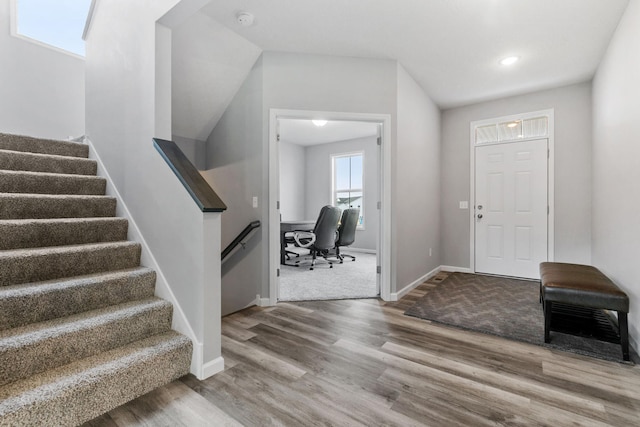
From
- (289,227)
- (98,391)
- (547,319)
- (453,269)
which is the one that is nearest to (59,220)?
(98,391)

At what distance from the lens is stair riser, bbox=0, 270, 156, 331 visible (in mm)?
1503

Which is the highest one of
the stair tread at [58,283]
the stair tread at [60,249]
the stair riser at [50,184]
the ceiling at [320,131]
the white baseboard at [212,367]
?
the ceiling at [320,131]

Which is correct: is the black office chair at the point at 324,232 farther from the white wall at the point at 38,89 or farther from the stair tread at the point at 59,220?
the white wall at the point at 38,89

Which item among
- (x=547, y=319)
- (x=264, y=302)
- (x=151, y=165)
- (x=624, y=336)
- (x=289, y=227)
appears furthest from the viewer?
(x=289, y=227)

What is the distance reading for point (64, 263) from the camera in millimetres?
1849

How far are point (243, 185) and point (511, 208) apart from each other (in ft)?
12.3

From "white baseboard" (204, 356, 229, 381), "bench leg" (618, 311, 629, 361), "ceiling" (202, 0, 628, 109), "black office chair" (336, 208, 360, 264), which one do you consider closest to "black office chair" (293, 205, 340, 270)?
"black office chair" (336, 208, 360, 264)

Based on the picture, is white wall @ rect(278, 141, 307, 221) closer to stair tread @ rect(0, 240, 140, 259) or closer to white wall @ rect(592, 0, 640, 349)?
stair tread @ rect(0, 240, 140, 259)

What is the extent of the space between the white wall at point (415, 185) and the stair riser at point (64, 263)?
2518mm

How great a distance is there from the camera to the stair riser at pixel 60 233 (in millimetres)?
1837

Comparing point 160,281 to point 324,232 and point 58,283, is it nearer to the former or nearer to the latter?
point 58,283

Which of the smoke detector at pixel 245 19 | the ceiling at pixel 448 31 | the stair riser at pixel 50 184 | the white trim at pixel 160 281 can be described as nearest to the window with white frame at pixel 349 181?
the ceiling at pixel 448 31

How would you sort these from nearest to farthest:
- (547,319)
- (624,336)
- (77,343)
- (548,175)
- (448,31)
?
(77,343), (624,336), (547,319), (448,31), (548,175)

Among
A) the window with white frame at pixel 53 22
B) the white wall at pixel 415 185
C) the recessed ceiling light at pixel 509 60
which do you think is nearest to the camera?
the recessed ceiling light at pixel 509 60
